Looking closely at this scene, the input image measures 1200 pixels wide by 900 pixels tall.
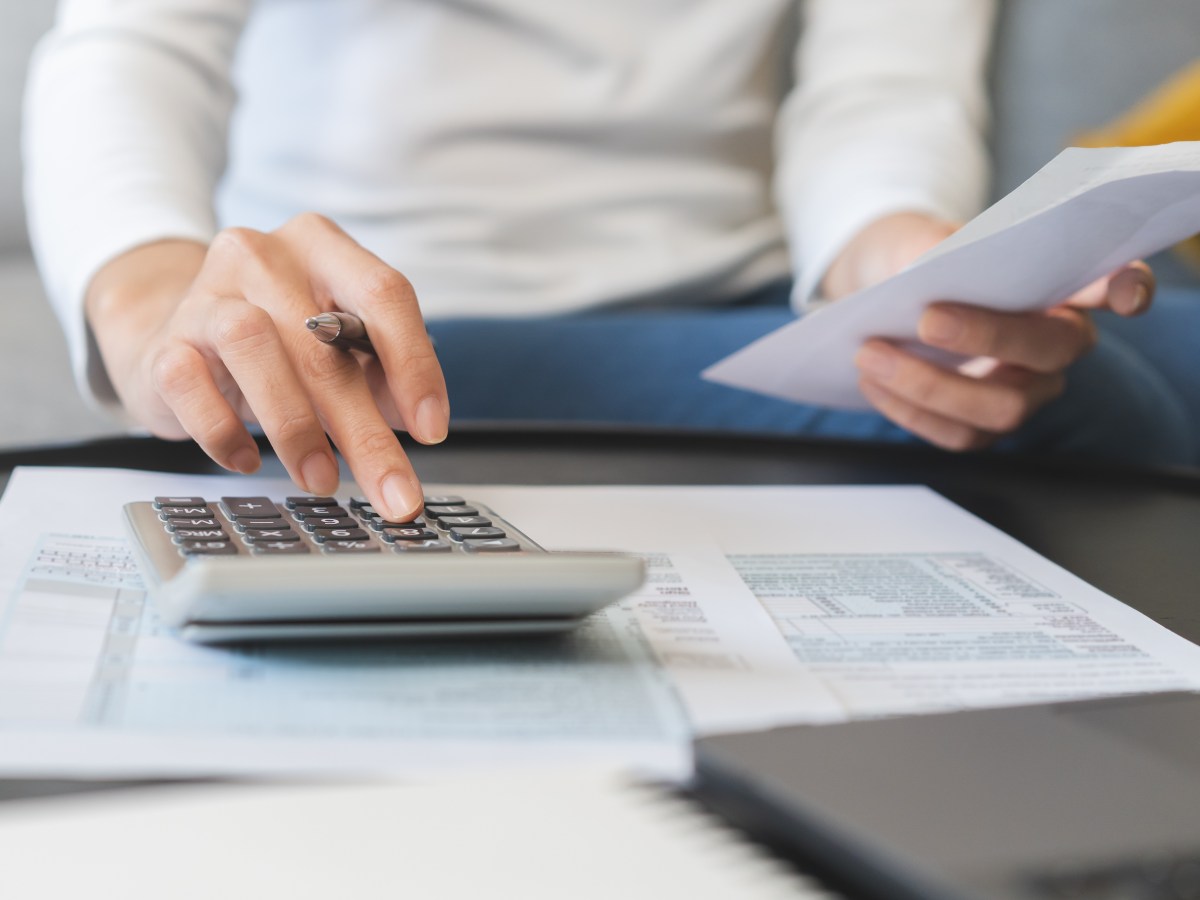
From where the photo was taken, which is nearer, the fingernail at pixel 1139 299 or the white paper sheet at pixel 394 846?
the white paper sheet at pixel 394 846

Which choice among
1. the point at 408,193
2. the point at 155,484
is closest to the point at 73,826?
the point at 155,484

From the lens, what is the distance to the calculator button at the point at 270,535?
0.33 metres

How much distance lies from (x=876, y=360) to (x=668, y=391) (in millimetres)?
187

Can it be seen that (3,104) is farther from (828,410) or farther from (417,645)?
(417,645)

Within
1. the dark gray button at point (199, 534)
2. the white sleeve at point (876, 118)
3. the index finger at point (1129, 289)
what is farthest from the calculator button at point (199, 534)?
the white sleeve at point (876, 118)

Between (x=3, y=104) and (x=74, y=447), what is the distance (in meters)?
0.85

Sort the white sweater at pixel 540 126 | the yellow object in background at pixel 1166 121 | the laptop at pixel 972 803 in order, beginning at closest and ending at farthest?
the laptop at pixel 972 803, the white sweater at pixel 540 126, the yellow object in background at pixel 1166 121

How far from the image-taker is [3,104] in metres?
1.21

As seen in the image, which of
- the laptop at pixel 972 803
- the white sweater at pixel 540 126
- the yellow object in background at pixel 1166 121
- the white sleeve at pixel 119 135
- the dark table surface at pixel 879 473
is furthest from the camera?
the yellow object in background at pixel 1166 121

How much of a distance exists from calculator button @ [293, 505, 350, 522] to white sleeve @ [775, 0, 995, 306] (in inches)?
19.3

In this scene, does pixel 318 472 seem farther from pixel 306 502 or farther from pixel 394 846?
pixel 394 846

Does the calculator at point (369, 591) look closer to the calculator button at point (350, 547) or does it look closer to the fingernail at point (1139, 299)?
the calculator button at point (350, 547)

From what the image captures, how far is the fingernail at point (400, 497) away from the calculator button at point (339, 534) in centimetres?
1

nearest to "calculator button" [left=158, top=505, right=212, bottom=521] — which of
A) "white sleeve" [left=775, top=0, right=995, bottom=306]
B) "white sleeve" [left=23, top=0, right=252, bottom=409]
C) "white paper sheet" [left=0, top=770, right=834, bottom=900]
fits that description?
"white paper sheet" [left=0, top=770, right=834, bottom=900]
